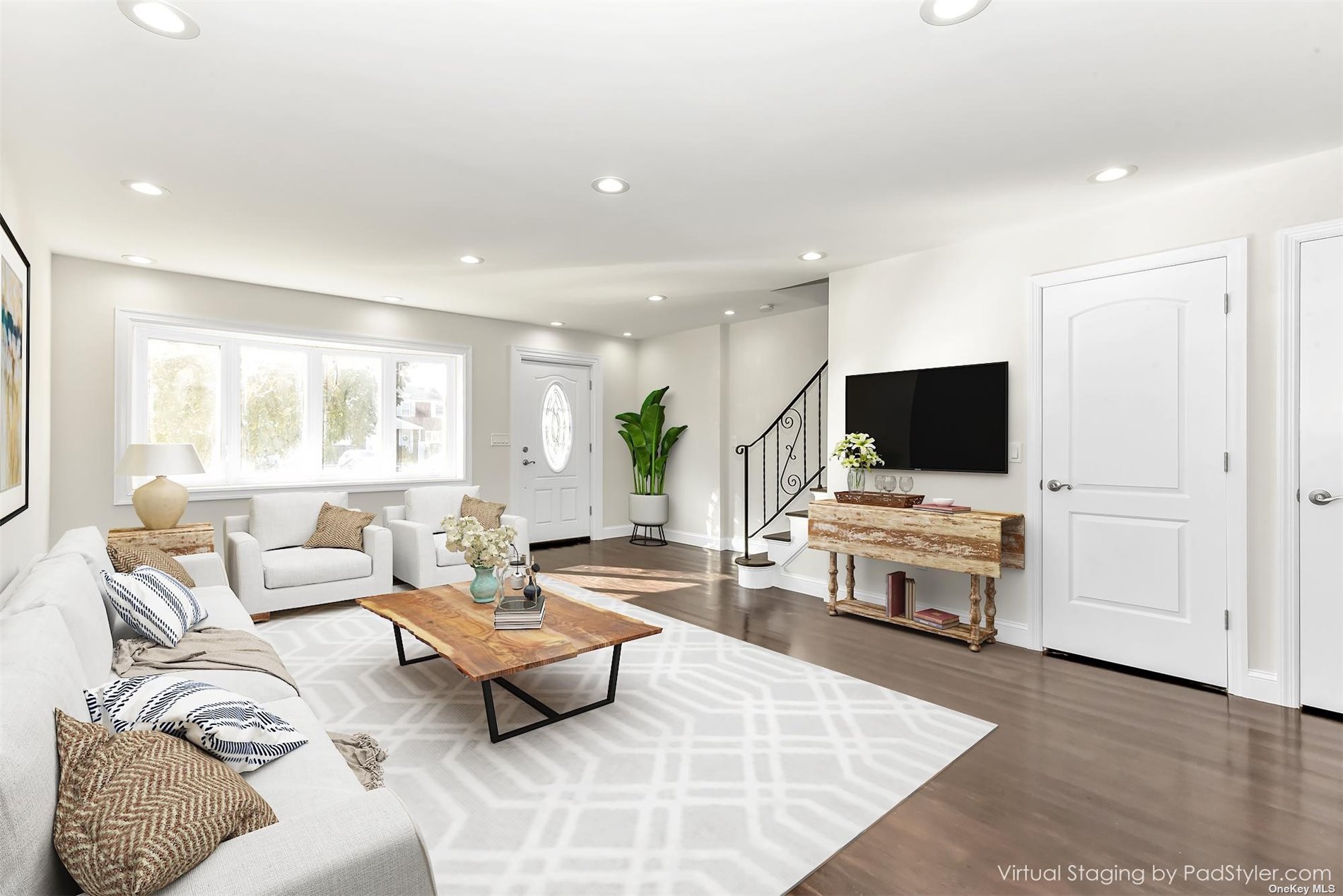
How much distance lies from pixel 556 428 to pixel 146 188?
4.39 m

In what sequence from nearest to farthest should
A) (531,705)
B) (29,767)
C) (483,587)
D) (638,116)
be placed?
(29,767) < (638,116) < (531,705) < (483,587)

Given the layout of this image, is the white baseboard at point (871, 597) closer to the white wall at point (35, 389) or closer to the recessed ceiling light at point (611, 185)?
the recessed ceiling light at point (611, 185)

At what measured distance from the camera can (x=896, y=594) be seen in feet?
13.5

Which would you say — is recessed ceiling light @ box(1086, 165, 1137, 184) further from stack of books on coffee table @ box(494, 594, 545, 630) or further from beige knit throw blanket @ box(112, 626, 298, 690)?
beige knit throw blanket @ box(112, 626, 298, 690)

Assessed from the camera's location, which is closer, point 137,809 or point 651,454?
point 137,809

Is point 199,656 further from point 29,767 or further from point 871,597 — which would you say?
point 871,597

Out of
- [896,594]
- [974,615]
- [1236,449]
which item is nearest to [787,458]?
[896,594]

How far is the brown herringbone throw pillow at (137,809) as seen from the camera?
3.29 feet

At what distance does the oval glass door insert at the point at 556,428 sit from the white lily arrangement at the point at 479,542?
394 centimetres

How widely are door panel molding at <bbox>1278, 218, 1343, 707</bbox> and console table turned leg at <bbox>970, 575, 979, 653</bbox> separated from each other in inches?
48.9

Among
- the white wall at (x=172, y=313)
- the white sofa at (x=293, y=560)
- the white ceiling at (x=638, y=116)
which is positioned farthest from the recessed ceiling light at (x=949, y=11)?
Answer: the white wall at (x=172, y=313)

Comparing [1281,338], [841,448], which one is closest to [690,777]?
[841,448]

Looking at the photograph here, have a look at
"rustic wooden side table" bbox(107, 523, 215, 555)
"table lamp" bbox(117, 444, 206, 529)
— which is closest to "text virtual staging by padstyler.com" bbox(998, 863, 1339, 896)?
"rustic wooden side table" bbox(107, 523, 215, 555)

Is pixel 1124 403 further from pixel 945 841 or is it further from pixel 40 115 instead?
pixel 40 115
